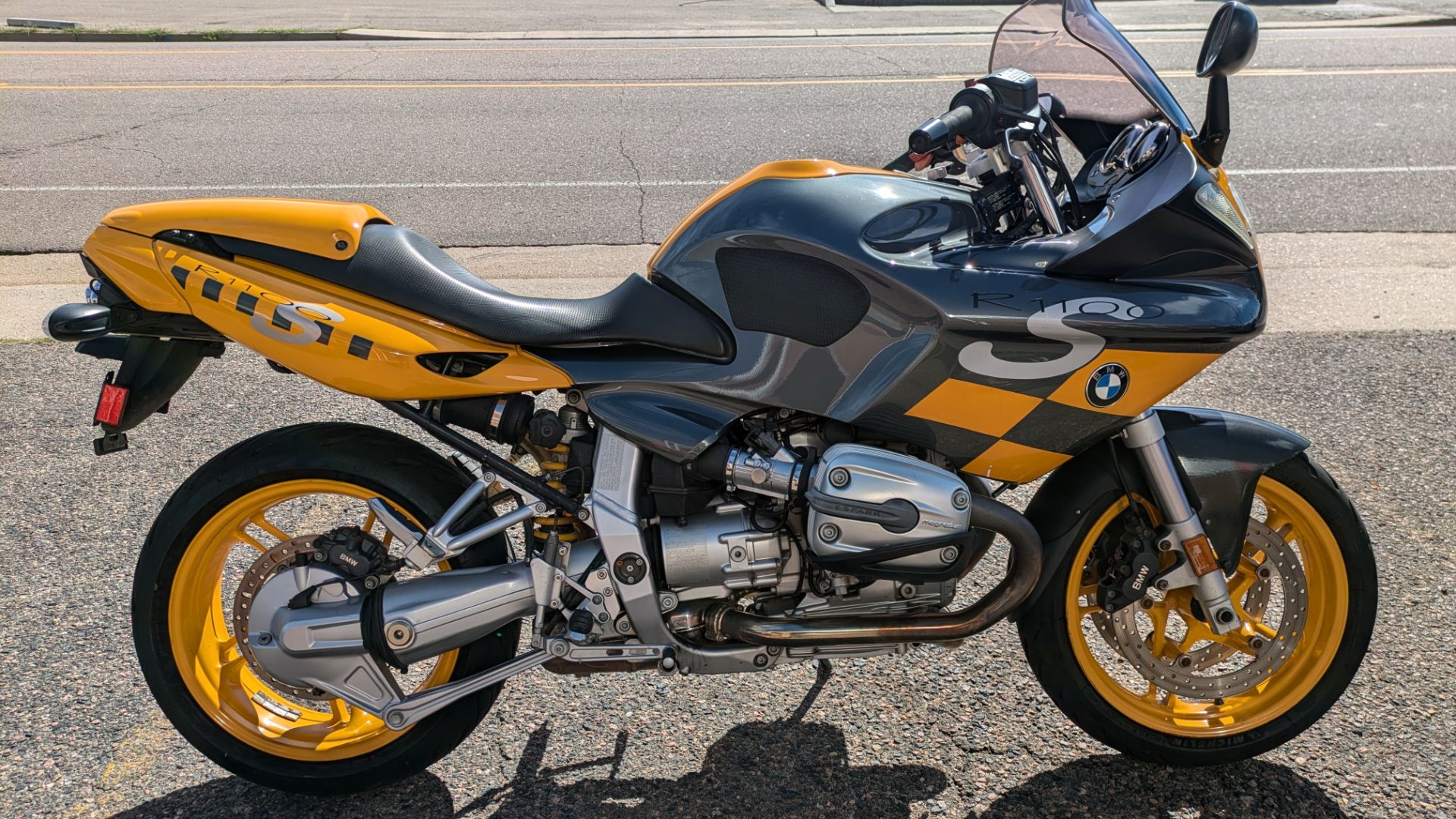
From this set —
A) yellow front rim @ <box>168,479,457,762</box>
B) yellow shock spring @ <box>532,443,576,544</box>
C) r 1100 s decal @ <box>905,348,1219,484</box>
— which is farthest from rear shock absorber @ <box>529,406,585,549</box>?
r 1100 s decal @ <box>905,348,1219,484</box>

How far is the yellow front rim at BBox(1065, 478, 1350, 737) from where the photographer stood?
2830 millimetres

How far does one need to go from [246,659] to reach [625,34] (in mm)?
12721

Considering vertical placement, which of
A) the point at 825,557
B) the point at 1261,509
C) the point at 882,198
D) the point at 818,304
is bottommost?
the point at 1261,509

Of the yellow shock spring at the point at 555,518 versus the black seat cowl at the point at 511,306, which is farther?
the yellow shock spring at the point at 555,518

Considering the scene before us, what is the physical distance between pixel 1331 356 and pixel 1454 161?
4.07 metres

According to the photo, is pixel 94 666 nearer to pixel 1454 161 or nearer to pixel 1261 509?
pixel 1261 509

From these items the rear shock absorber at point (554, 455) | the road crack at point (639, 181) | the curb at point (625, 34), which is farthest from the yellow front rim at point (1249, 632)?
the curb at point (625, 34)

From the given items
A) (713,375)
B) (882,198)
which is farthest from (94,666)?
(882,198)

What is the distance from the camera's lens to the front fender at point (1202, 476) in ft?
8.95

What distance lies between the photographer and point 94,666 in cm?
329

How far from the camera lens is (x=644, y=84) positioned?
11211mm

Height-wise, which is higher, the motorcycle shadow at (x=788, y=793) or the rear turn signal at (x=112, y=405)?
the rear turn signal at (x=112, y=405)

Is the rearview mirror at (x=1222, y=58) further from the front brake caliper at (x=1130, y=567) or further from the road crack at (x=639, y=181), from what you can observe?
the road crack at (x=639, y=181)

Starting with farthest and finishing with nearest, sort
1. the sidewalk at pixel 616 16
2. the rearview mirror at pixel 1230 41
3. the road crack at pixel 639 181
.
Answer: the sidewalk at pixel 616 16
the road crack at pixel 639 181
the rearview mirror at pixel 1230 41
